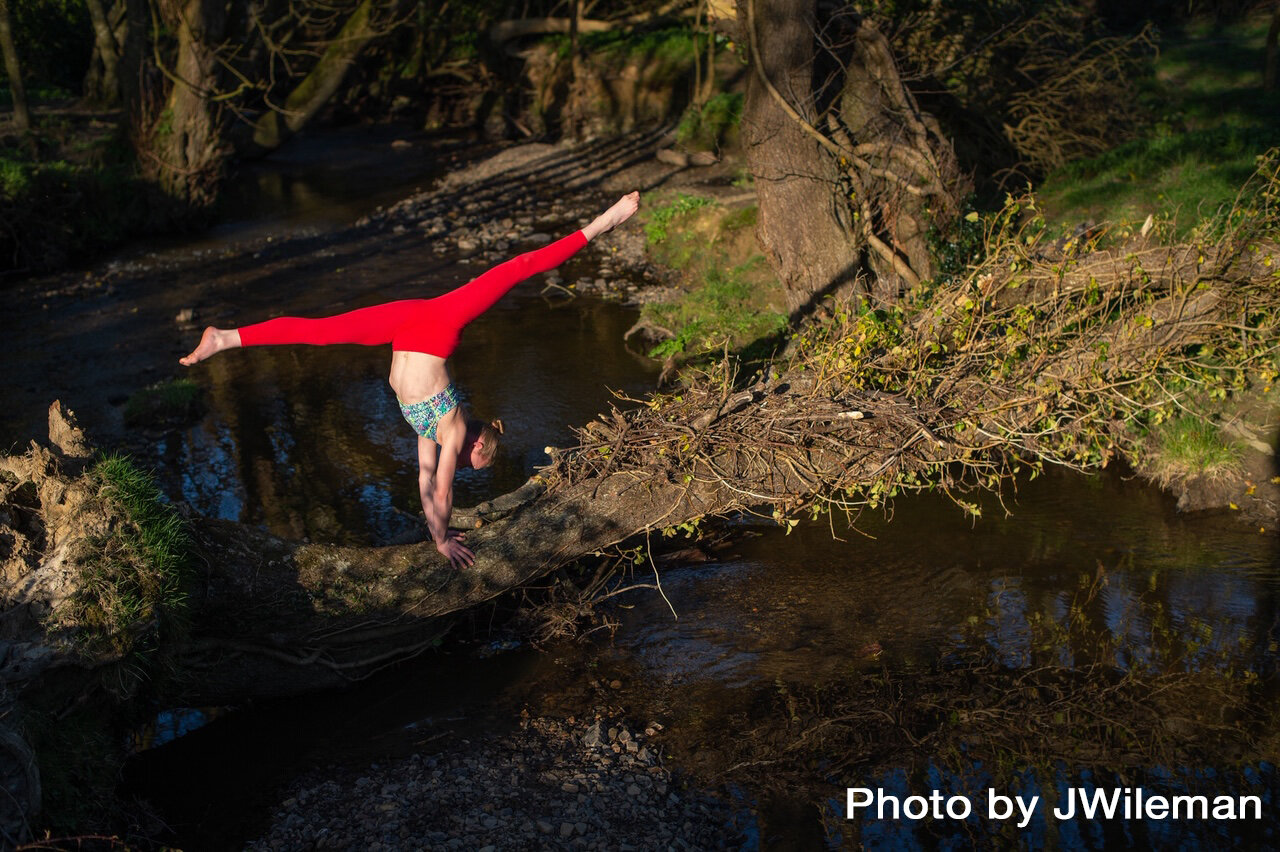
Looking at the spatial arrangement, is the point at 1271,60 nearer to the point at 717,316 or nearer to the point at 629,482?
the point at 717,316

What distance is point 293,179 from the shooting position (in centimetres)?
2138

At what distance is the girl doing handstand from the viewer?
5.54 meters

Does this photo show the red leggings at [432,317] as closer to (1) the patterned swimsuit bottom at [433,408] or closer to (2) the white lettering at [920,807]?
(1) the patterned swimsuit bottom at [433,408]

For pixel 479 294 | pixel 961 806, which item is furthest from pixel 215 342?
pixel 961 806

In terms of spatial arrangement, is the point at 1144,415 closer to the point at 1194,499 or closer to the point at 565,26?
the point at 1194,499

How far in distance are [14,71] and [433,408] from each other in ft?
52.5

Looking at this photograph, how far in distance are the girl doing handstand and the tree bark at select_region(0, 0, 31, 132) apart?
49.0ft

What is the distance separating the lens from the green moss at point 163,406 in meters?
10.0

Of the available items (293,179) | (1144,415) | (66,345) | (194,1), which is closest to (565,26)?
(293,179)

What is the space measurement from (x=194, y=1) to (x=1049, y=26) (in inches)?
502

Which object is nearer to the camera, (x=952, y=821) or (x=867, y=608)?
(x=952, y=821)

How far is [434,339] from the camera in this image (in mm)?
5832

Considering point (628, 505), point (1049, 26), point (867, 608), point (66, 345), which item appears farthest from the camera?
point (1049, 26)

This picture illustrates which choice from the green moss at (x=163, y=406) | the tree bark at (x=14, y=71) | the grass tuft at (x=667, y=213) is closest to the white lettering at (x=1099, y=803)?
the green moss at (x=163, y=406)
